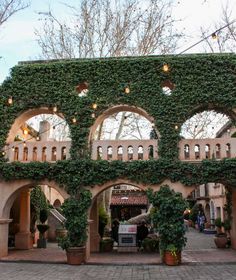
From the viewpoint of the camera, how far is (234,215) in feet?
56.9

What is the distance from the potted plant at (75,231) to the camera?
13.8 m

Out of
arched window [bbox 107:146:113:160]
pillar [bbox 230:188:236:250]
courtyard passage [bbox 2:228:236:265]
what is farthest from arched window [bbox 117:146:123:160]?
pillar [bbox 230:188:236:250]

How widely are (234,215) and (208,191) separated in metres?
14.2

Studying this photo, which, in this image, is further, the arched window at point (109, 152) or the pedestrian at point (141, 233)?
the pedestrian at point (141, 233)

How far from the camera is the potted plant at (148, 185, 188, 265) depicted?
44.1ft

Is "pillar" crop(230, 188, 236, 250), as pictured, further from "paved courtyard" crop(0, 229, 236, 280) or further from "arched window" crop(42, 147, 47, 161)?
"arched window" crop(42, 147, 47, 161)

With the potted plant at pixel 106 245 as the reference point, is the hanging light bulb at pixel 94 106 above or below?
above

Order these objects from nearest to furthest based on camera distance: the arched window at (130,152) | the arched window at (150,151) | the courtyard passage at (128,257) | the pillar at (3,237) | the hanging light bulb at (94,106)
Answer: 1. the courtyard passage at (128,257)
2. the pillar at (3,237)
3. the arched window at (130,152)
4. the arched window at (150,151)
5. the hanging light bulb at (94,106)

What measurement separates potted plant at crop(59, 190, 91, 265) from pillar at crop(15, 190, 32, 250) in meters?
5.15

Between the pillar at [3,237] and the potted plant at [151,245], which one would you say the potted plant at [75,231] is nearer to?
the pillar at [3,237]

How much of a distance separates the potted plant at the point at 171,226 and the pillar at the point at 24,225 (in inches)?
298

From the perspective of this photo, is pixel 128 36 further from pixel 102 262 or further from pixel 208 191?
pixel 208 191

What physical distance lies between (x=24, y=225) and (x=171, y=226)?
8489mm

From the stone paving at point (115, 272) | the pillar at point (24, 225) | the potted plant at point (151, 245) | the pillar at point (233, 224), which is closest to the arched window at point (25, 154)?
the pillar at point (24, 225)
